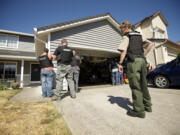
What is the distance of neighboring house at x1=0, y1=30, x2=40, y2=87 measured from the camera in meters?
8.34

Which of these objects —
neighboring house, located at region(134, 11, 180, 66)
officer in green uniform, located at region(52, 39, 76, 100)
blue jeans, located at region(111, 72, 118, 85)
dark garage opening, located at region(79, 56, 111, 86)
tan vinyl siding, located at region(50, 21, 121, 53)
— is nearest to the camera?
officer in green uniform, located at region(52, 39, 76, 100)

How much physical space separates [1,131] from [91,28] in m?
5.78

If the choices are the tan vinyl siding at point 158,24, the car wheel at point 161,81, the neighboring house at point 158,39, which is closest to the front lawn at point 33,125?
the car wheel at point 161,81

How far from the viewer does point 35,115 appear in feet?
5.55

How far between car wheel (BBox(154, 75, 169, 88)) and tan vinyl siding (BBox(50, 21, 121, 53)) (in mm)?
3287

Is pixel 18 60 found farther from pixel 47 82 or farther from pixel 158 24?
pixel 158 24

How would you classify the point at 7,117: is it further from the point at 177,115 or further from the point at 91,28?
the point at 91,28

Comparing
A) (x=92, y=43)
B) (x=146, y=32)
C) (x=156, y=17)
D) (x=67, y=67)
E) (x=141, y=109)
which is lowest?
(x=141, y=109)

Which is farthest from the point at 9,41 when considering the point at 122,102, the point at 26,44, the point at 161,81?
the point at 161,81

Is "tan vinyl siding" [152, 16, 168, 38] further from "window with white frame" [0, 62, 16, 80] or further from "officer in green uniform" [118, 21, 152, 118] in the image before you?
"window with white frame" [0, 62, 16, 80]

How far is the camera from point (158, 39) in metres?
8.61

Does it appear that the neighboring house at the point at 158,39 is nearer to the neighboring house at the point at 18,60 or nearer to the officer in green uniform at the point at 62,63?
the officer in green uniform at the point at 62,63

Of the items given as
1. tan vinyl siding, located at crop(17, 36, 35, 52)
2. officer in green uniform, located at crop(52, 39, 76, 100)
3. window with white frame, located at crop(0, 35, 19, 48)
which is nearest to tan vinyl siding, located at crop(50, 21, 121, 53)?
officer in green uniform, located at crop(52, 39, 76, 100)

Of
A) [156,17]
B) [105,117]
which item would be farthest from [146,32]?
[105,117]
